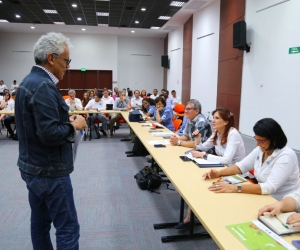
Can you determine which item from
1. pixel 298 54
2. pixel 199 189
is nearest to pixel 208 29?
pixel 298 54

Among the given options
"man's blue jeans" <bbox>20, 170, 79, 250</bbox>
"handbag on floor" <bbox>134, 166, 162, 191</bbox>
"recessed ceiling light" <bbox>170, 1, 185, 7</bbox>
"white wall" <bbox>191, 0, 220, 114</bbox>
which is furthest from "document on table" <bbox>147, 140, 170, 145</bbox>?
"recessed ceiling light" <bbox>170, 1, 185, 7</bbox>

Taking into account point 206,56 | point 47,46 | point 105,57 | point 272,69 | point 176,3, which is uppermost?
point 176,3

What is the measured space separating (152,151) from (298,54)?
3921 millimetres

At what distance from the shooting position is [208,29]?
9.34 m

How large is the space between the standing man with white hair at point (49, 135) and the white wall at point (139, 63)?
14654 mm

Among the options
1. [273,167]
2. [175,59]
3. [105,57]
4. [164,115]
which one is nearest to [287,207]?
[273,167]

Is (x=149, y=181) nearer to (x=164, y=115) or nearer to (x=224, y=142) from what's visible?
(x=224, y=142)

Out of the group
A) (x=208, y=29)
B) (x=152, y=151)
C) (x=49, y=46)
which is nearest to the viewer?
(x=49, y=46)

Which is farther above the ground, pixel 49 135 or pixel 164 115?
pixel 49 135

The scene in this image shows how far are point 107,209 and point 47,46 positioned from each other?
2.12 metres

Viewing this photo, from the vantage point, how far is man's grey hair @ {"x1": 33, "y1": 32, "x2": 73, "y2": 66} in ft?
4.62

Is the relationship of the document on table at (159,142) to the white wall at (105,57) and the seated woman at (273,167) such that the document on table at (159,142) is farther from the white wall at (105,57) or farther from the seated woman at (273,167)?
the white wall at (105,57)

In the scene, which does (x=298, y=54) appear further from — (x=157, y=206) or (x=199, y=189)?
(x=199, y=189)

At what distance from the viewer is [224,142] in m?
2.78
